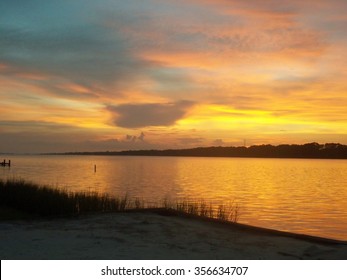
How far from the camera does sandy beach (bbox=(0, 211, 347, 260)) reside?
9438mm

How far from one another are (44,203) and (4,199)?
3.30 meters

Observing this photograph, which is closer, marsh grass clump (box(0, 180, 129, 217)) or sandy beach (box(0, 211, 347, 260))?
sandy beach (box(0, 211, 347, 260))

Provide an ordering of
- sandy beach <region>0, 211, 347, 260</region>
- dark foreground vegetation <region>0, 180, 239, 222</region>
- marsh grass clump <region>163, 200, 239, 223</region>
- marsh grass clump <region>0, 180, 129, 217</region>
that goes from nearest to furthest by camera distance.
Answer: sandy beach <region>0, 211, 347, 260</region> → marsh grass clump <region>163, 200, 239, 223</region> → dark foreground vegetation <region>0, 180, 239, 222</region> → marsh grass clump <region>0, 180, 129, 217</region>

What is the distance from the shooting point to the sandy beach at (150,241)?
9.44 meters

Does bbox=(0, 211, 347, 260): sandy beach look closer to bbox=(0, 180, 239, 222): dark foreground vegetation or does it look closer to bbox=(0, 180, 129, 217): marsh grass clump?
bbox=(0, 180, 239, 222): dark foreground vegetation

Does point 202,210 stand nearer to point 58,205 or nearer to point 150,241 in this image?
point 58,205

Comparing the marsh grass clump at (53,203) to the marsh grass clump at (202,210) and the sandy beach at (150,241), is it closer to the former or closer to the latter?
the marsh grass clump at (202,210)

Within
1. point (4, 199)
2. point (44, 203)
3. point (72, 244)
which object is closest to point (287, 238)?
point (72, 244)

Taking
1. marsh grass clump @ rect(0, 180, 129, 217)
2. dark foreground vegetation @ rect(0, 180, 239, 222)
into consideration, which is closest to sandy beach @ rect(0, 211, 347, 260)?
dark foreground vegetation @ rect(0, 180, 239, 222)

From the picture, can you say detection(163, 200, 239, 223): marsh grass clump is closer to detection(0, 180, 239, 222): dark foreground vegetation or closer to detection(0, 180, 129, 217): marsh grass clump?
detection(0, 180, 239, 222): dark foreground vegetation

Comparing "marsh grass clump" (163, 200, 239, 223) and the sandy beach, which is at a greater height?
the sandy beach

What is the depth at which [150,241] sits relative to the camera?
10.7 metres

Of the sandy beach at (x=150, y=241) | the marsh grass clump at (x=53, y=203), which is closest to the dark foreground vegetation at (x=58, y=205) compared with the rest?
the marsh grass clump at (x=53, y=203)

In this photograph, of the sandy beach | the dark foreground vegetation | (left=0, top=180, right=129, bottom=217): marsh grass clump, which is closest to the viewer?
the sandy beach
